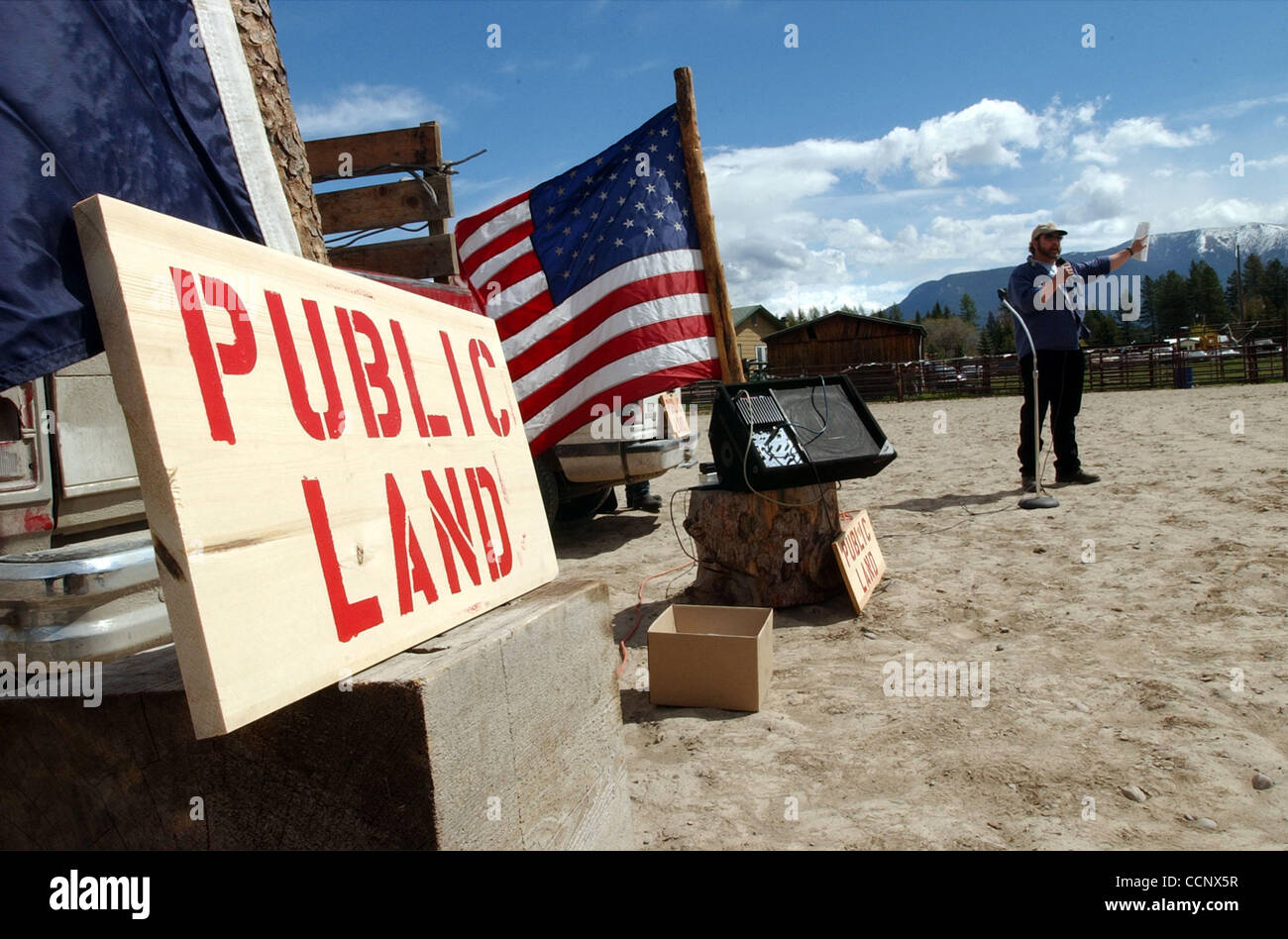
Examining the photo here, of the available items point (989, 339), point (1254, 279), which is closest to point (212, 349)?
point (989, 339)

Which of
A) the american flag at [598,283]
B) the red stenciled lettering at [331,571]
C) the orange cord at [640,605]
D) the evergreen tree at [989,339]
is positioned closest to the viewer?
the red stenciled lettering at [331,571]

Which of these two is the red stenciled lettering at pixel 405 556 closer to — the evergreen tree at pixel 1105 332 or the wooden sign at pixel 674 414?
the wooden sign at pixel 674 414

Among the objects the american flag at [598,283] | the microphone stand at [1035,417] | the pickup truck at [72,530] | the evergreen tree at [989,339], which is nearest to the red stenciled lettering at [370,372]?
the pickup truck at [72,530]

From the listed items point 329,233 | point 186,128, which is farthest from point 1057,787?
point 329,233

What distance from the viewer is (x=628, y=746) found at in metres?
3.12

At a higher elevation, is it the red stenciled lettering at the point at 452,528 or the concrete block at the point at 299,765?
the red stenciled lettering at the point at 452,528

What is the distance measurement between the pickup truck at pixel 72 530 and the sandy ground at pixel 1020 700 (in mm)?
1527

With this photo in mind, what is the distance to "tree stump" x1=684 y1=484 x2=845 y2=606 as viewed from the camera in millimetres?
4637

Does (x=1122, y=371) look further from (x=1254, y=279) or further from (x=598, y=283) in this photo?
(x=1254, y=279)

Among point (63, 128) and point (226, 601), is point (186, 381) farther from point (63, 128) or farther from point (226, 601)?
point (63, 128)

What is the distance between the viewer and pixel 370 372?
1653 millimetres

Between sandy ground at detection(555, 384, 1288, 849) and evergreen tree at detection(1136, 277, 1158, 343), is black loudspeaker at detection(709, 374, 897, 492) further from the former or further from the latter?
evergreen tree at detection(1136, 277, 1158, 343)

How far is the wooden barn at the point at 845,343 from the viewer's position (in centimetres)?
4650

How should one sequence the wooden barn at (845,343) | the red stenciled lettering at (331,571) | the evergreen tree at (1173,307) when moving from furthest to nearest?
the evergreen tree at (1173,307) < the wooden barn at (845,343) < the red stenciled lettering at (331,571)
